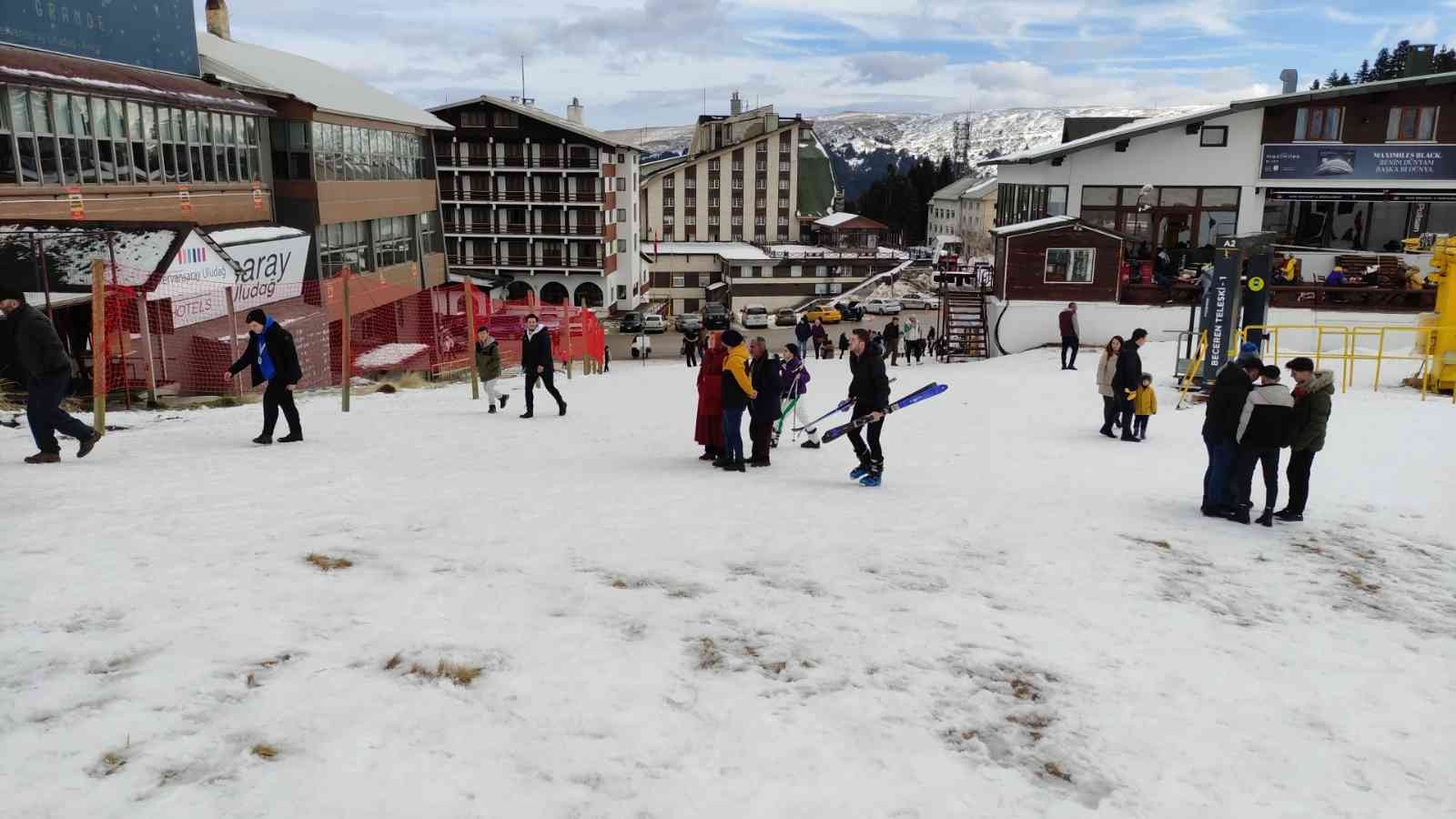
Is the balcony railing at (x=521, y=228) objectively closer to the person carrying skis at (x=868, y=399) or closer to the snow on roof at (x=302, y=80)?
the snow on roof at (x=302, y=80)

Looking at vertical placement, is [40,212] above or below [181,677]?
above

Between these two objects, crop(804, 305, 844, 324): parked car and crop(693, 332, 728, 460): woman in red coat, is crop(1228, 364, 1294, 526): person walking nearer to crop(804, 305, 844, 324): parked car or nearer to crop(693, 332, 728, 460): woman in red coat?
crop(693, 332, 728, 460): woman in red coat

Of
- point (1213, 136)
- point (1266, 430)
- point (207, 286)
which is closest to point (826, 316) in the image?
point (1213, 136)

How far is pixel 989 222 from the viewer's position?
112 m

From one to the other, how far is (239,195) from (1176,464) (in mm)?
26218

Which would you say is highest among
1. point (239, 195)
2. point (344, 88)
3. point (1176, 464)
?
point (344, 88)

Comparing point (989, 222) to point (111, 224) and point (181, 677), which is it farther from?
point (181, 677)

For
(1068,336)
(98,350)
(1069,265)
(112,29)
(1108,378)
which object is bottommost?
(1068,336)

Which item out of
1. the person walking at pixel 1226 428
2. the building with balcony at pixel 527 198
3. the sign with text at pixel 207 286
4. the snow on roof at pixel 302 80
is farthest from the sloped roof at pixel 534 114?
the person walking at pixel 1226 428

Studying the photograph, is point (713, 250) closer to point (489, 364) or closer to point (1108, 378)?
point (489, 364)

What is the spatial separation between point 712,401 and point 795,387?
6.84 ft

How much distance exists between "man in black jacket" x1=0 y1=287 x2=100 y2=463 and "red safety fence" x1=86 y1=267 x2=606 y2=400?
5620 millimetres

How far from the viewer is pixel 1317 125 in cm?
3388

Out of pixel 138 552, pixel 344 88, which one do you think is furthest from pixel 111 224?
pixel 344 88
